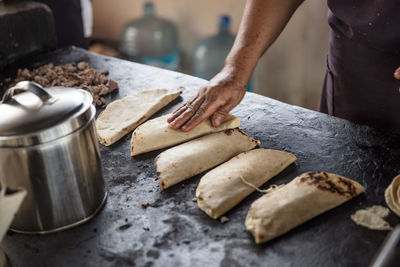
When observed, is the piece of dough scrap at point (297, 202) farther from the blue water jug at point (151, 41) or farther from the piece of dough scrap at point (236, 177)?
the blue water jug at point (151, 41)

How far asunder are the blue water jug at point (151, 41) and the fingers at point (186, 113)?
320 centimetres

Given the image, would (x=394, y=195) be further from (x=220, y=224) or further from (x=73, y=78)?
(x=73, y=78)

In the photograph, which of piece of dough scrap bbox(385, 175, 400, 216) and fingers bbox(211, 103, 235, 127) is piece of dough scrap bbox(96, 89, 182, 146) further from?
piece of dough scrap bbox(385, 175, 400, 216)

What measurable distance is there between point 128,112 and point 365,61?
1.34 metres

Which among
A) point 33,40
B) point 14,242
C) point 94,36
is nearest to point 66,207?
point 14,242

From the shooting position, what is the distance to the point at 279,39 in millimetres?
4441

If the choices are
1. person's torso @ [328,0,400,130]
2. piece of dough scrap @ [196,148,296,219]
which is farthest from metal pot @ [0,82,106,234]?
person's torso @ [328,0,400,130]

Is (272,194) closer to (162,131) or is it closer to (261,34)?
(162,131)

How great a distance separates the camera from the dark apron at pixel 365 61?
1982mm

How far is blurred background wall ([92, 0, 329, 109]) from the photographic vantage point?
4.18m

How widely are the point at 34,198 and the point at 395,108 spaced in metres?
1.85

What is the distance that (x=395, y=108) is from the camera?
7.17ft

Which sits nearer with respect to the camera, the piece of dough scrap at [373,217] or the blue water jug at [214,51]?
the piece of dough scrap at [373,217]

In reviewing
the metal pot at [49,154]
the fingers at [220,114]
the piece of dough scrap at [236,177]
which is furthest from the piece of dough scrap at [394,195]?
the metal pot at [49,154]
